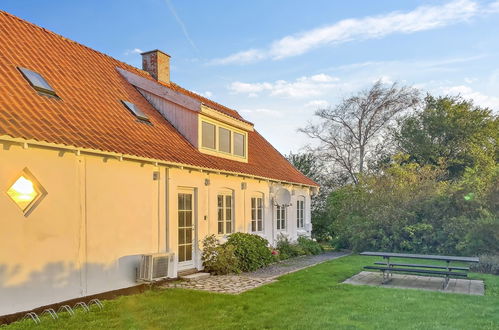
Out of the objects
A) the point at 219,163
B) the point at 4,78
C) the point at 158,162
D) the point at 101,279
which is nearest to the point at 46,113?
the point at 4,78

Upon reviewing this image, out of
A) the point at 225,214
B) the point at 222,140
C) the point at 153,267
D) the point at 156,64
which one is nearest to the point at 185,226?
the point at 153,267

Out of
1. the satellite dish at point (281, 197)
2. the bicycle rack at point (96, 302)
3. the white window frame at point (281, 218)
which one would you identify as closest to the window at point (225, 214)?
the satellite dish at point (281, 197)

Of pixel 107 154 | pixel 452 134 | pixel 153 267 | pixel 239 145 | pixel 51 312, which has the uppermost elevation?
pixel 452 134

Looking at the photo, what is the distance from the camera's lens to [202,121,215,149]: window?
12938 mm

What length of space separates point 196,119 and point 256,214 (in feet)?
15.4

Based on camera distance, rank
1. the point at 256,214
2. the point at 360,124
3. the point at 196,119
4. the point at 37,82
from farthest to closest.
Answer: the point at 360,124
the point at 256,214
the point at 196,119
the point at 37,82

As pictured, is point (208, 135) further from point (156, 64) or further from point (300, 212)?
point (300, 212)

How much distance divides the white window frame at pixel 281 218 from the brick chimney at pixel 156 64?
6.81 meters

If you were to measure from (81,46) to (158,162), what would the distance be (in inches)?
228

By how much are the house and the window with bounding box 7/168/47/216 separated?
0.02 metres

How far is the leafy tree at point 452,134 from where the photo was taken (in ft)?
89.6

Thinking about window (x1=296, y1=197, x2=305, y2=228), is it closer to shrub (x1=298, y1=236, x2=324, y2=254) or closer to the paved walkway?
shrub (x1=298, y1=236, x2=324, y2=254)

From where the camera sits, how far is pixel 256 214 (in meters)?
15.4

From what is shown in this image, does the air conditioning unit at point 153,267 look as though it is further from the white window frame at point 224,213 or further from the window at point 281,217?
the window at point 281,217
